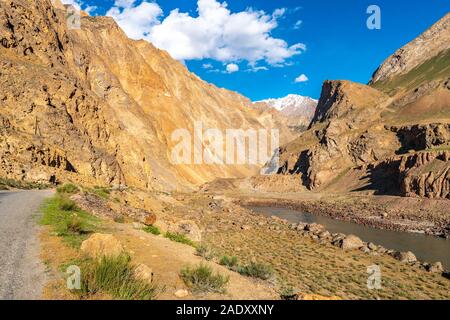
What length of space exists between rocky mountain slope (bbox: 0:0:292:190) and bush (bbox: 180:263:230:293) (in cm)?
2489

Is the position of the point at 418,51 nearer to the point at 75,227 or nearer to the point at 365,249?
the point at 365,249

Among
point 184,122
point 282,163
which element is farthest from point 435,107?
point 184,122

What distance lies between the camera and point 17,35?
41781 millimetres

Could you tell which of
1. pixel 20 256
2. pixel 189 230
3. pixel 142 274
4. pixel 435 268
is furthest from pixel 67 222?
pixel 435 268

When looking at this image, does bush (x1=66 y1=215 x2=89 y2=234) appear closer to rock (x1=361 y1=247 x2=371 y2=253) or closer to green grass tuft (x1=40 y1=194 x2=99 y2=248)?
green grass tuft (x1=40 y1=194 x2=99 y2=248)

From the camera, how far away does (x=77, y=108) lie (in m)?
45.2

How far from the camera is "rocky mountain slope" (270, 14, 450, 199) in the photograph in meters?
66.2

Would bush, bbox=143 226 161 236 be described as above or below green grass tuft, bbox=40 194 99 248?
below

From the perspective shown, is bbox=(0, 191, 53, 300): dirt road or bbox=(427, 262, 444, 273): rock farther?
bbox=(427, 262, 444, 273): rock

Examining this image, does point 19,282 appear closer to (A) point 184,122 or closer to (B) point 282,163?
(A) point 184,122

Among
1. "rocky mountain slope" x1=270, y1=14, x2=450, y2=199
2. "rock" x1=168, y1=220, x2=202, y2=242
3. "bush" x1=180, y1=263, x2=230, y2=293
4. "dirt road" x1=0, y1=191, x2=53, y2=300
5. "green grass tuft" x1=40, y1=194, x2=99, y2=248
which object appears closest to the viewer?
"dirt road" x1=0, y1=191, x2=53, y2=300

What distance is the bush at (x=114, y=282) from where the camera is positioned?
21.4 feet

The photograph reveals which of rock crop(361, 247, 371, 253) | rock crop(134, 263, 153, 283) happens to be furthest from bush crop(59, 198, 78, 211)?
rock crop(361, 247, 371, 253)

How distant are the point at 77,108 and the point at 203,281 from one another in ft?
137
